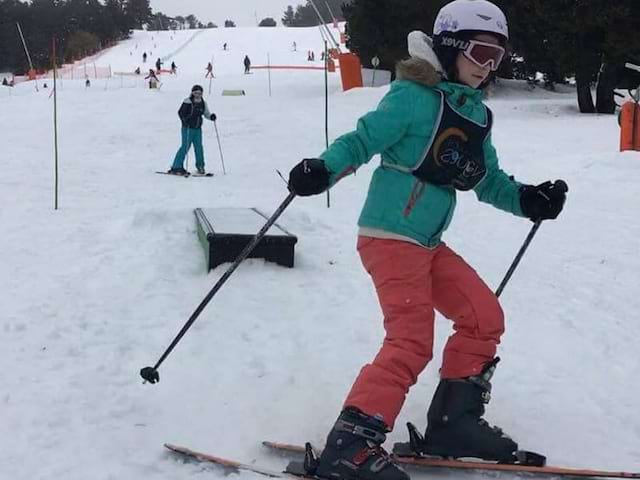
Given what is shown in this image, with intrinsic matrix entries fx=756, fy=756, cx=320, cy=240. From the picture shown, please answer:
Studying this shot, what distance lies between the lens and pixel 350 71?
102ft

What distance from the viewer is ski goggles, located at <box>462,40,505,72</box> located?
2.81 m

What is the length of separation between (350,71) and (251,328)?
1084 inches

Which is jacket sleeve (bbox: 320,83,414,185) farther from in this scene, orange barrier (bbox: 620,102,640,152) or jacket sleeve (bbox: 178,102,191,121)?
jacket sleeve (bbox: 178,102,191,121)

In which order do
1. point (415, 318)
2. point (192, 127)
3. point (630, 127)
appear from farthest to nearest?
point (192, 127)
point (630, 127)
point (415, 318)

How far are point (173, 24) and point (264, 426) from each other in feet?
536

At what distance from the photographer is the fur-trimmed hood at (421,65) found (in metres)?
2.78

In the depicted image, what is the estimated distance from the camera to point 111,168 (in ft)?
43.4

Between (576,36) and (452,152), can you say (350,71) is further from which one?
(452,152)

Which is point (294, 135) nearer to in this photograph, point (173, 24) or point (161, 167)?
point (161, 167)

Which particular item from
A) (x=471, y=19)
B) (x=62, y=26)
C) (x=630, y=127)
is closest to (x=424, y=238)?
(x=471, y=19)

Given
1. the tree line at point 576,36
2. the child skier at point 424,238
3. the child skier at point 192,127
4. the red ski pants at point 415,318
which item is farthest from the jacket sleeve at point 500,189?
the tree line at point 576,36

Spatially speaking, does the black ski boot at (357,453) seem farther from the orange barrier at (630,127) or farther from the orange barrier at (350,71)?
the orange barrier at (350,71)

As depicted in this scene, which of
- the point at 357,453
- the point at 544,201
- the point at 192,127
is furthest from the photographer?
the point at 192,127

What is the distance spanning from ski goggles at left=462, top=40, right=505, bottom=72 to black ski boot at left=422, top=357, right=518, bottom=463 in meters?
1.15
